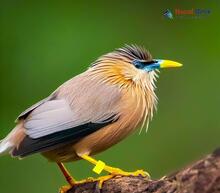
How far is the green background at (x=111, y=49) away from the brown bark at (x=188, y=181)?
3813mm

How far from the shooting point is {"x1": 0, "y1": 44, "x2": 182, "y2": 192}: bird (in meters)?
8.70

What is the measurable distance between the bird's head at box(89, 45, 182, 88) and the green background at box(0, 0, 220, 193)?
301 centimetres

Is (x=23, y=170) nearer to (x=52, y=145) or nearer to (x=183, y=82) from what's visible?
(x=183, y=82)

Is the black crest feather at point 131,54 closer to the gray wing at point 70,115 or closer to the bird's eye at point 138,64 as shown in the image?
the bird's eye at point 138,64

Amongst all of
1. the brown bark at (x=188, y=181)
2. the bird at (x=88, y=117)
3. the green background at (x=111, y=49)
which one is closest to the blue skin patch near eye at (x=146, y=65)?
the bird at (x=88, y=117)

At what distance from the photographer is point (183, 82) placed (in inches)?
534

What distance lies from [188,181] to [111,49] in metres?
6.03

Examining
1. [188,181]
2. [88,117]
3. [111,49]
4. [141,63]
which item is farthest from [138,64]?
[111,49]

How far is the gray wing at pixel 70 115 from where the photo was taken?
28.4 feet

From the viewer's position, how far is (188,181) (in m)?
7.49

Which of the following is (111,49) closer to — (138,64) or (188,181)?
(138,64)

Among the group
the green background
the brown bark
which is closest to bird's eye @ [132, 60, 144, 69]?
the brown bark

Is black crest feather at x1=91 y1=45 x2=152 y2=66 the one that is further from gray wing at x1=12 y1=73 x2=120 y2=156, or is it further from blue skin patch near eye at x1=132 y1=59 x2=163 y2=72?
gray wing at x1=12 y1=73 x2=120 y2=156

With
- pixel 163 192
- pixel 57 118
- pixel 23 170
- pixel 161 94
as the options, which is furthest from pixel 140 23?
pixel 163 192
